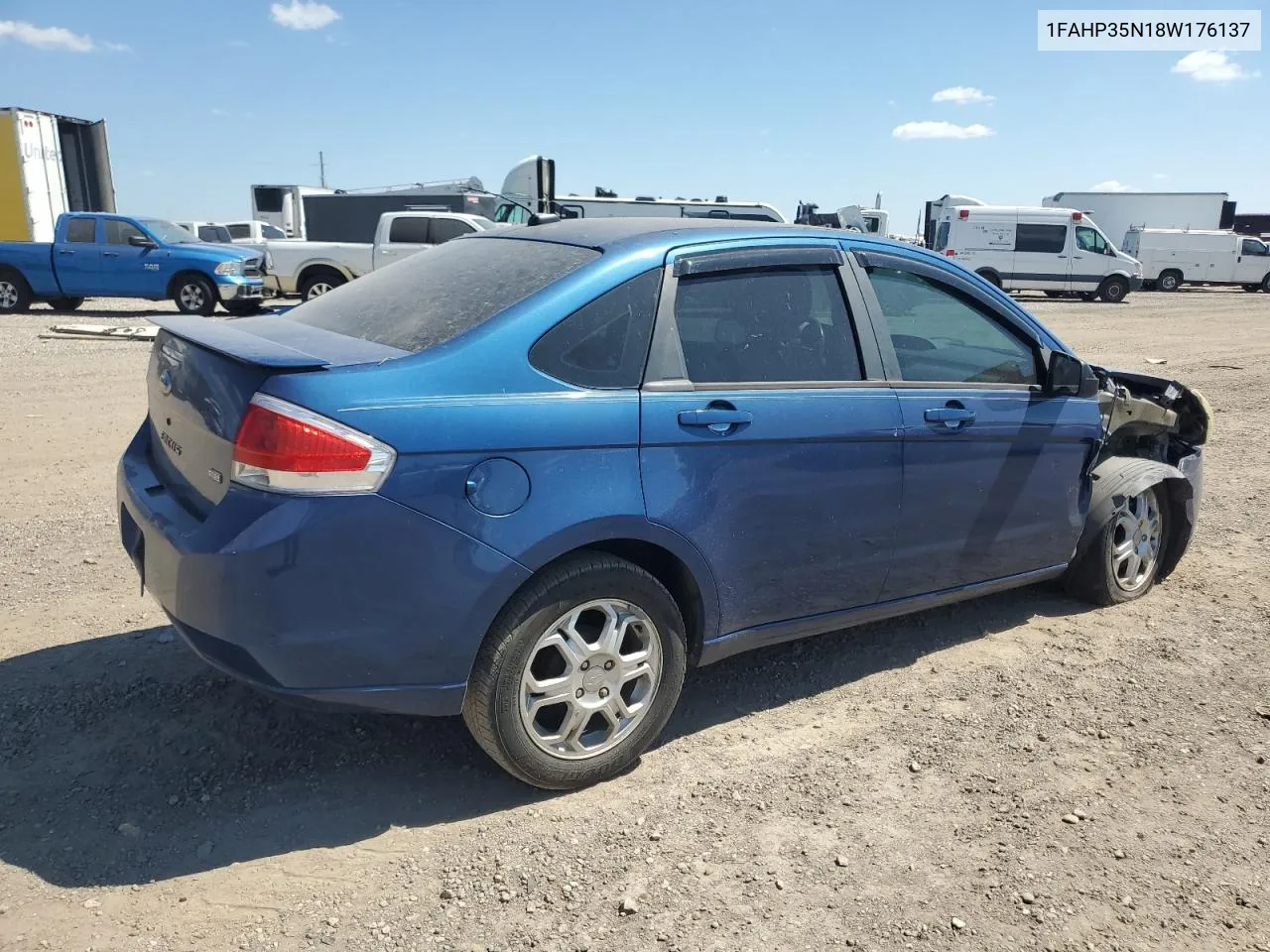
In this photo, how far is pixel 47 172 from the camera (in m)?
20.8

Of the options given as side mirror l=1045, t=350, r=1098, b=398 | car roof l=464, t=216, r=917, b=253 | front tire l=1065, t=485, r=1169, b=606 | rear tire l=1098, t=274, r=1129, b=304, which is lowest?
rear tire l=1098, t=274, r=1129, b=304

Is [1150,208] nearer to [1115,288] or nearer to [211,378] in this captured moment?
[1115,288]

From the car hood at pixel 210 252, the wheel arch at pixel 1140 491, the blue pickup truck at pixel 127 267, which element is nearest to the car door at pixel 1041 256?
the blue pickup truck at pixel 127 267

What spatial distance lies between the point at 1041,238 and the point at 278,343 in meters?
28.2

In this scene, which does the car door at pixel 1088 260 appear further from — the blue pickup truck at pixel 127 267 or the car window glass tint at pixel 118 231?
the car window glass tint at pixel 118 231

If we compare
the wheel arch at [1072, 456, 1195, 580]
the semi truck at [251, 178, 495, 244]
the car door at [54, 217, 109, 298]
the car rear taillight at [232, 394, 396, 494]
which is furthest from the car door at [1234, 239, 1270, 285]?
the car rear taillight at [232, 394, 396, 494]

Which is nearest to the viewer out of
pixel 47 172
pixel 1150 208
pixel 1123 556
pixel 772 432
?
pixel 772 432

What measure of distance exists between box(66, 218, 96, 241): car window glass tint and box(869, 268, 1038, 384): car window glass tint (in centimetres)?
1700

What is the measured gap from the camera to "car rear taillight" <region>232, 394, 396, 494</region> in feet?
8.26

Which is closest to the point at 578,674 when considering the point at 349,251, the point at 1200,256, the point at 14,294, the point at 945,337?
the point at 945,337

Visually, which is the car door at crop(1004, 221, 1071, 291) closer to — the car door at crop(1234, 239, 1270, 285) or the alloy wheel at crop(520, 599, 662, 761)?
the car door at crop(1234, 239, 1270, 285)

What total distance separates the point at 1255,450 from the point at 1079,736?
6098mm

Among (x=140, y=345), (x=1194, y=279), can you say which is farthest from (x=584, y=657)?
(x=1194, y=279)

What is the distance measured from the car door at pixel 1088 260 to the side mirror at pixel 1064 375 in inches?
1039
